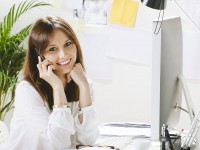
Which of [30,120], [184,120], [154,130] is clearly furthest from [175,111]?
[184,120]

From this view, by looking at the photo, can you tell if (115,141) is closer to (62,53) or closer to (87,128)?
(87,128)

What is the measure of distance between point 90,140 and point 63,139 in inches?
6.6

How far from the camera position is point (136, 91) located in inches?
126

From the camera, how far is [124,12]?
3.19 meters

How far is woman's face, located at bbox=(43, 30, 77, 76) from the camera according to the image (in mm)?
1825

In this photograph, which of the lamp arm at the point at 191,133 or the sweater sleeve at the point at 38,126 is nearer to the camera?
the lamp arm at the point at 191,133

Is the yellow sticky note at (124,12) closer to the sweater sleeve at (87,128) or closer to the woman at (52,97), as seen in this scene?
the woman at (52,97)

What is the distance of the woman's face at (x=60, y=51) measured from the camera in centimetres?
183

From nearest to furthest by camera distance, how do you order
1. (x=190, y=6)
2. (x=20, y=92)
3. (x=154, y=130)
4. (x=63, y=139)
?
(x=154, y=130) < (x=63, y=139) < (x=20, y=92) < (x=190, y=6)

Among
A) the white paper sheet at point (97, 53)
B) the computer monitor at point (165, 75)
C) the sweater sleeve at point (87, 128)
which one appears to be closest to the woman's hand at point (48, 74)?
the sweater sleeve at point (87, 128)

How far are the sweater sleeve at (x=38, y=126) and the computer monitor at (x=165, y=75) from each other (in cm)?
37

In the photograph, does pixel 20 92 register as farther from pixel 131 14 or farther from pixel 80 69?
pixel 131 14

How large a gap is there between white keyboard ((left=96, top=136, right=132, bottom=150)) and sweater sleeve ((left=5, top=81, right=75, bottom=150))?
0.15 metres

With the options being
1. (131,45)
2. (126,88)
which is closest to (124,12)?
(131,45)
